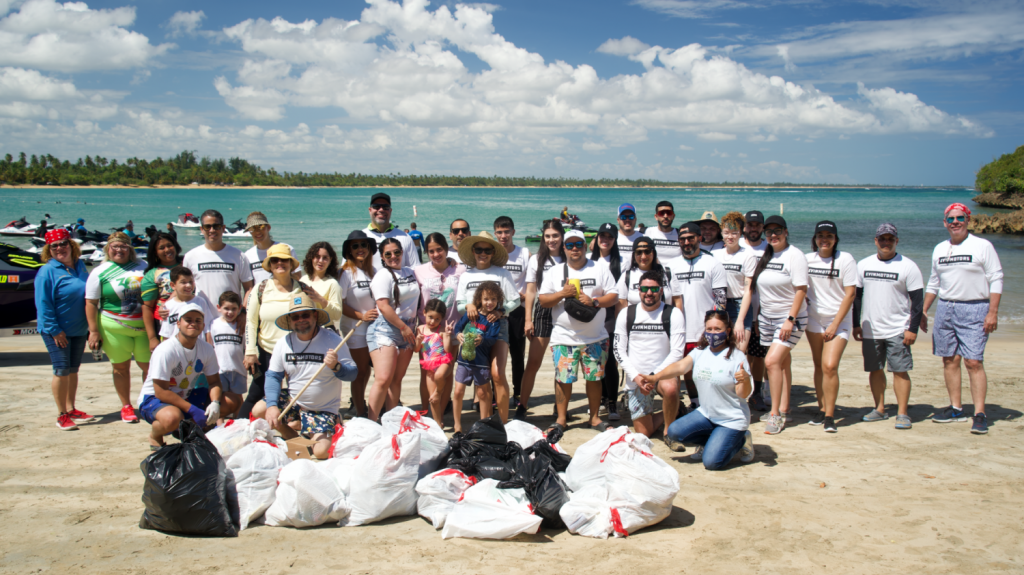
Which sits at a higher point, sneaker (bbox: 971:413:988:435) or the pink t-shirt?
the pink t-shirt

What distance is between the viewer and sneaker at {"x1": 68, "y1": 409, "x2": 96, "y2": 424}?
549cm

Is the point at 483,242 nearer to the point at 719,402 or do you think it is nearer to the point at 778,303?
the point at 719,402

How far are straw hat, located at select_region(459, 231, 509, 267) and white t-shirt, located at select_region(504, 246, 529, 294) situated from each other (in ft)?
1.07

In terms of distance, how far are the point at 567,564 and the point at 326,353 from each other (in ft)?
8.41

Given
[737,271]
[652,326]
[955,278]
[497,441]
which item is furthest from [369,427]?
[955,278]

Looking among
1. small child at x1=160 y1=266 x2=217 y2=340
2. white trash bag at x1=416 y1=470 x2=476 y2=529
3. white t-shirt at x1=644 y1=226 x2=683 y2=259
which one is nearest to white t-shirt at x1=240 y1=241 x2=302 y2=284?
small child at x1=160 y1=266 x2=217 y2=340

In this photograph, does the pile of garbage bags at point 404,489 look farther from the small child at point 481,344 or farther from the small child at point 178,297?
the small child at point 178,297

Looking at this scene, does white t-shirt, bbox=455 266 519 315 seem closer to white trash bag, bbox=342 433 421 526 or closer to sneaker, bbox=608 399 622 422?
sneaker, bbox=608 399 622 422

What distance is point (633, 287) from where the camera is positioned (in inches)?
210

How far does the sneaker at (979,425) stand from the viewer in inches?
207

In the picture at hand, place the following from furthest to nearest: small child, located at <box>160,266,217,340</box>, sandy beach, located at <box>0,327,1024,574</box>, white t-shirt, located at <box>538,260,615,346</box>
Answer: white t-shirt, located at <box>538,260,615,346</box> < small child, located at <box>160,266,217,340</box> < sandy beach, located at <box>0,327,1024,574</box>

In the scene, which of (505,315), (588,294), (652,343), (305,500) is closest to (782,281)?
(652,343)

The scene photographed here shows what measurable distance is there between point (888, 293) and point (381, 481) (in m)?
4.89

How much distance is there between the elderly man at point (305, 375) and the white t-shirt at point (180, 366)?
1.91ft
